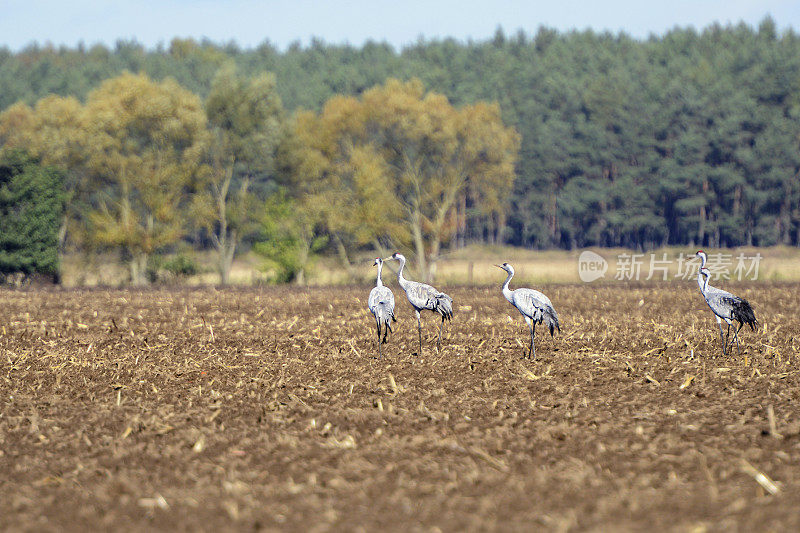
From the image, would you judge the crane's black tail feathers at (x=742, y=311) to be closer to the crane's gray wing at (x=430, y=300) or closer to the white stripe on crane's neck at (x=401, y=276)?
the crane's gray wing at (x=430, y=300)

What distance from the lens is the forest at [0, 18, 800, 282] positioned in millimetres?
51969

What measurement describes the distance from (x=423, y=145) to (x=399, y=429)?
43.5 metres

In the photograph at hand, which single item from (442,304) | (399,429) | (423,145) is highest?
(423,145)

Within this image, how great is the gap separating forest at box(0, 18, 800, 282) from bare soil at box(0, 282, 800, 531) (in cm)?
3053

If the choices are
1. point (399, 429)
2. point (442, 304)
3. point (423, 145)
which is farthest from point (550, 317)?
point (423, 145)

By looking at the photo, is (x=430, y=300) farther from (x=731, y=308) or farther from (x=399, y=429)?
(x=399, y=429)

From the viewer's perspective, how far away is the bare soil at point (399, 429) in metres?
8.22

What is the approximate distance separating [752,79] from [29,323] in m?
91.4

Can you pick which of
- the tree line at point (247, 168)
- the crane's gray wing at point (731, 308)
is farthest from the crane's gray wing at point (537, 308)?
the tree line at point (247, 168)

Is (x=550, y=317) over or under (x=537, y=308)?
under

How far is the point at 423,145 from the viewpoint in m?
54.1

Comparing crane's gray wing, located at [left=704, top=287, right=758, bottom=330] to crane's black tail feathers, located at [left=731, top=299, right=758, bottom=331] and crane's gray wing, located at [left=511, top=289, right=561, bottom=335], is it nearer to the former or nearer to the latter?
crane's black tail feathers, located at [left=731, top=299, right=758, bottom=331]

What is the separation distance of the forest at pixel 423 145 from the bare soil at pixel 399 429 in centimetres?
3053

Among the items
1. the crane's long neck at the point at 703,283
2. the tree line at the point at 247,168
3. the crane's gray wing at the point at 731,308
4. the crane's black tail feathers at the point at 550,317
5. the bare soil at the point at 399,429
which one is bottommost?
the bare soil at the point at 399,429
